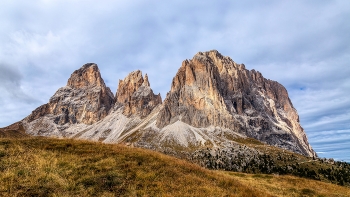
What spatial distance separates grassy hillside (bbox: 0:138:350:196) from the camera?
41.8ft

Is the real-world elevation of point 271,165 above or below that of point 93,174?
below

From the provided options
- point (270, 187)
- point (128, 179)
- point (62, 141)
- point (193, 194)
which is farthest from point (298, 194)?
point (62, 141)

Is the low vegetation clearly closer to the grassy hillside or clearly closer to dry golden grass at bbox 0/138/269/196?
the grassy hillside

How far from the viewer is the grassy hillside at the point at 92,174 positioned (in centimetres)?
1275

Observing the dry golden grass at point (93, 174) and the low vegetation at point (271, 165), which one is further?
the low vegetation at point (271, 165)

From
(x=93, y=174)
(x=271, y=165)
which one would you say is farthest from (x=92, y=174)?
(x=271, y=165)

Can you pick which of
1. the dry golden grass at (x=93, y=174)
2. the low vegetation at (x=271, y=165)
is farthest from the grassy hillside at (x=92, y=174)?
the low vegetation at (x=271, y=165)

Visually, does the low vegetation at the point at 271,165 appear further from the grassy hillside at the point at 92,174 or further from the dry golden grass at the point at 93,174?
the dry golden grass at the point at 93,174

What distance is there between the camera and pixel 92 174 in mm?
14812

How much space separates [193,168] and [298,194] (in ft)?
44.2

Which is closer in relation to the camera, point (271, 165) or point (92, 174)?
point (92, 174)

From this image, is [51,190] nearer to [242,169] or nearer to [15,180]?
[15,180]

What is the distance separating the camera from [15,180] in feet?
41.8

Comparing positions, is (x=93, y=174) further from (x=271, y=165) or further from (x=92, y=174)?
(x=271, y=165)
